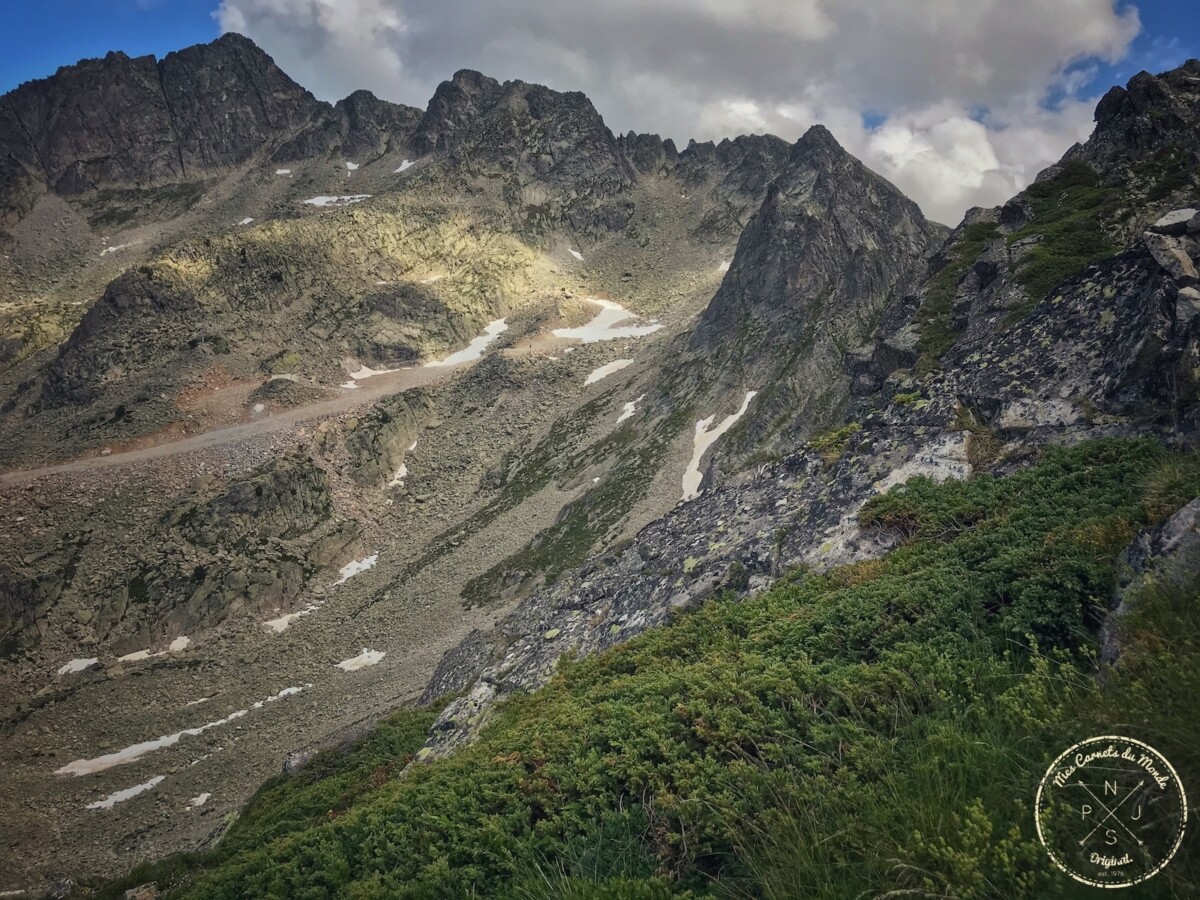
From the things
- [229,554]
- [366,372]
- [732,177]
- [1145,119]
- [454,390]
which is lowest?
[1145,119]

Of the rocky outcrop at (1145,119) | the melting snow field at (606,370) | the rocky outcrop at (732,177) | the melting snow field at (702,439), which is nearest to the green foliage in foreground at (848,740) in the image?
the rocky outcrop at (1145,119)

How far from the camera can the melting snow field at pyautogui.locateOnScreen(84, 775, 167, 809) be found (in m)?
38.7

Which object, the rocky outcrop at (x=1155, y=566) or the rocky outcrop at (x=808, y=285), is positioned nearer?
the rocky outcrop at (x=1155, y=566)

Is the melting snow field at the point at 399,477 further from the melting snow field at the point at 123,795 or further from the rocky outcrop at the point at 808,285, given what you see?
the melting snow field at the point at 123,795

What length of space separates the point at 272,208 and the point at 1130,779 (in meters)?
201

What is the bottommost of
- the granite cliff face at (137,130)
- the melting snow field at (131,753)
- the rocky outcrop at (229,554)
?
the melting snow field at (131,753)

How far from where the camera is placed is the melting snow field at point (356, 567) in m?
69.4

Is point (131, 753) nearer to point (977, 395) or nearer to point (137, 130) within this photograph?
point (977, 395)

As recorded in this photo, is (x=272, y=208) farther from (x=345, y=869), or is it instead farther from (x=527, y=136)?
(x=345, y=869)

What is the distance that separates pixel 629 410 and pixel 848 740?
76830mm

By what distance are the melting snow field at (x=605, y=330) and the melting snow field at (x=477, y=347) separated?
13.7 metres

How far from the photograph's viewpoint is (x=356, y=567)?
71.2 m

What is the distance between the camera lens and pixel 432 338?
395ft

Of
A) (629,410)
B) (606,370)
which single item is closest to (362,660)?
(629,410)
